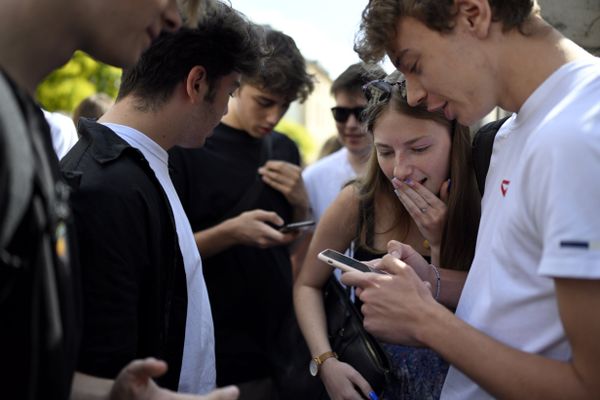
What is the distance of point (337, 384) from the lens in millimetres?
2445

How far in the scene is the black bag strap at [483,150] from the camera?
2330 mm

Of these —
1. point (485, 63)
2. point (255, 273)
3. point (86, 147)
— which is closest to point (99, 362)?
point (86, 147)

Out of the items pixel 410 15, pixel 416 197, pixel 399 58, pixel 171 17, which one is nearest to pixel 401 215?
pixel 416 197

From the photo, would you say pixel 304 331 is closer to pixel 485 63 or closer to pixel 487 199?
pixel 487 199

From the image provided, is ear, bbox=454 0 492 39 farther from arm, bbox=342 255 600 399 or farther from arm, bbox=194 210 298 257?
arm, bbox=194 210 298 257

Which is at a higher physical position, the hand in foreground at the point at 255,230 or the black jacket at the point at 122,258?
the black jacket at the point at 122,258

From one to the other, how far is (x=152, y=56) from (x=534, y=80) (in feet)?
4.35

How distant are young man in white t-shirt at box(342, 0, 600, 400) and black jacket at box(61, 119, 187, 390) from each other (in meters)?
0.60

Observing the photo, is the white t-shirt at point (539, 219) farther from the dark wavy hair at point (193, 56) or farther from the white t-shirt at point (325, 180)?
the white t-shirt at point (325, 180)

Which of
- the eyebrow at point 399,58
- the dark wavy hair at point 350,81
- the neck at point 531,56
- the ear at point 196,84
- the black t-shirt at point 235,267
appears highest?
the neck at point 531,56

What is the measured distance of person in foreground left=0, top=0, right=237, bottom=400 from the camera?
3.64 ft

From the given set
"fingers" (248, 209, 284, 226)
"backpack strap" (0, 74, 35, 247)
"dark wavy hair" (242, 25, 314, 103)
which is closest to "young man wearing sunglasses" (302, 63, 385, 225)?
"dark wavy hair" (242, 25, 314, 103)

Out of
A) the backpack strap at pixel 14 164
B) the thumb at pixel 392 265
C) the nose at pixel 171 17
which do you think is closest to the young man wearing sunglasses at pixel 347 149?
the thumb at pixel 392 265

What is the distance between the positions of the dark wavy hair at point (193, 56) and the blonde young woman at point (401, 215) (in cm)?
63
